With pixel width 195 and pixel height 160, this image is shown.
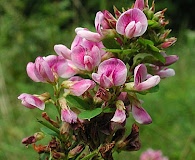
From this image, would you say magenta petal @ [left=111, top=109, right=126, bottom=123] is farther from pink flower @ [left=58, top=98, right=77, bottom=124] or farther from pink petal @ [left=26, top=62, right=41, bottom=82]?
pink petal @ [left=26, top=62, right=41, bottom=82]

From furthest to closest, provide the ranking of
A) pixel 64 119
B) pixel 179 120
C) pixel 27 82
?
pixel 27 82
pixel 179 120
pixel 64 119

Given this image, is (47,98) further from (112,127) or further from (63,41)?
(63,41)

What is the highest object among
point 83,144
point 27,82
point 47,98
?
point 47,98

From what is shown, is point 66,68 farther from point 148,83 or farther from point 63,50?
point 148,83

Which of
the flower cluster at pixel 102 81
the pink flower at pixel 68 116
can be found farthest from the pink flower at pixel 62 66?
the pink flower at pixel 68 116

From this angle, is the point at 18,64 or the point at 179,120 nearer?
the point at 179,120

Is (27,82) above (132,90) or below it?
below

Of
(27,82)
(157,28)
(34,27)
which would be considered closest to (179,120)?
(157,28)
